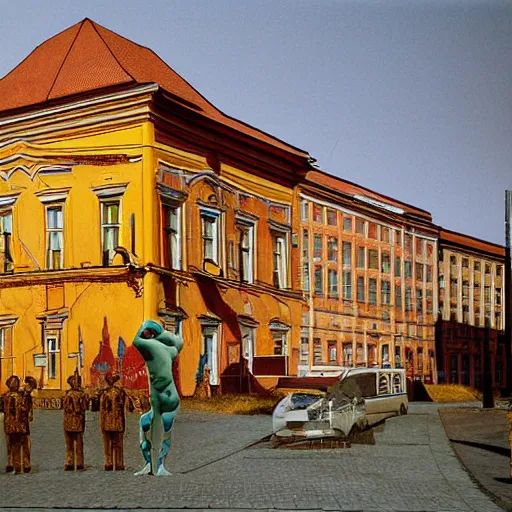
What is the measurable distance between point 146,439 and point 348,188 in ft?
11.5

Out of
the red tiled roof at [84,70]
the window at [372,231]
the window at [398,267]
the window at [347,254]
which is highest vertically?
the red tiled roof at [84,70]

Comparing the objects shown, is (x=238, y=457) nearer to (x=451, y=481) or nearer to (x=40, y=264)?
(x=451, y=481)

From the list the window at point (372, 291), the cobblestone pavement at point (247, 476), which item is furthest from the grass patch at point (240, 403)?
the window at point (372, 291)

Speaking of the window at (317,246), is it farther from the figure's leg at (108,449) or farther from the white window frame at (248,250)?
the figure's leg at (108,449)

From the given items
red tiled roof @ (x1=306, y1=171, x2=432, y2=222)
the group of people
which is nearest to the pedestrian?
the group of people

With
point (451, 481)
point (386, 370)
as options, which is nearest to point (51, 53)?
point (386, 370)

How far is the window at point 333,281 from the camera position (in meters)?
11.5

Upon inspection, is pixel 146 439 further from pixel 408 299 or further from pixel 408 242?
pixel 408 242

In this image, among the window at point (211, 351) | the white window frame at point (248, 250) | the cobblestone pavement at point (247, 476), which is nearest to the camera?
the cobblestone pavement at point (247, 476)

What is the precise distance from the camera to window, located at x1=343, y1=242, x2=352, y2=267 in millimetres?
11562

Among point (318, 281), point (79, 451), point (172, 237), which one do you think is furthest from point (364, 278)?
point (79, 451)

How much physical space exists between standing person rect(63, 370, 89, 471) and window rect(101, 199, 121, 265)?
4.50ft

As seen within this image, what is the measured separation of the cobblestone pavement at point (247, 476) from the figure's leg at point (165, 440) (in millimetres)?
121

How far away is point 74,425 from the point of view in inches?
413
